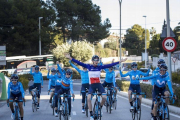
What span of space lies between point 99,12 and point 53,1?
9.73 metres

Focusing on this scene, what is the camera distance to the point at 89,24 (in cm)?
6475

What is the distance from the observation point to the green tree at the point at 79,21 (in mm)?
62844

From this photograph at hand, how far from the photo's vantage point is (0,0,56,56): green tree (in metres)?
57.5

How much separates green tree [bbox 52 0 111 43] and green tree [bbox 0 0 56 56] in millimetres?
4391

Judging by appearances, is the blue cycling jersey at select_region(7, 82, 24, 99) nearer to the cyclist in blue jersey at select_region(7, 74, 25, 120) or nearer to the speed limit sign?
the cyclist in blue jersey at select_region(7, 74, 25, 120)

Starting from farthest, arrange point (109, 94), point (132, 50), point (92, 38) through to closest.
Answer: point (132, 50), point (92, 38), point (109, 94)

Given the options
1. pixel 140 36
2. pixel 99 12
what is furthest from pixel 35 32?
pixel 140 36

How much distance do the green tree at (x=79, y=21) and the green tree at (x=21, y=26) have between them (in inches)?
173

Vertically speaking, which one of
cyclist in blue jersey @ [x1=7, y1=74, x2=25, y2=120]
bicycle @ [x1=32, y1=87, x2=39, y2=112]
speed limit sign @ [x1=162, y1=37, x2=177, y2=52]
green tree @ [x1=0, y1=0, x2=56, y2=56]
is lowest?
bicycle @ [x1=32, y1=87, x2=39, y2=112]

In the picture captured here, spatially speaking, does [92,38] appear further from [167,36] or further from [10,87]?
[10,87]

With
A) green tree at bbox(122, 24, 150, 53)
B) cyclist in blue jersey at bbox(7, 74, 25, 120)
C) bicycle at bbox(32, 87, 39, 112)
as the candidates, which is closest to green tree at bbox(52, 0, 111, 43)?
green tree at bbox(122, 24, 150, 53)

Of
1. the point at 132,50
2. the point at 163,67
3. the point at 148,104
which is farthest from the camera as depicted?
the point at 132,50

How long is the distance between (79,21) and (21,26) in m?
11.0

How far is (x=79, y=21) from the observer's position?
204 feet
